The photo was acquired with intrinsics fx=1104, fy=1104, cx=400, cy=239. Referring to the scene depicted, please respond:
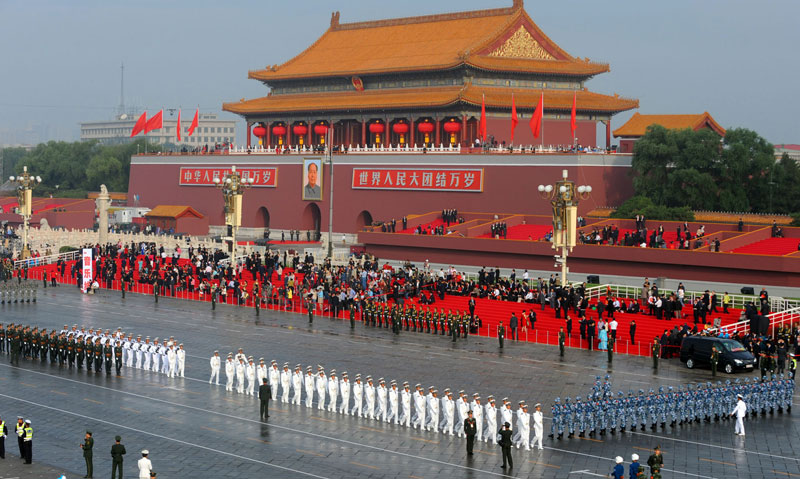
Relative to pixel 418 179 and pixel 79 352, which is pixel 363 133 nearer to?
pixel 418 179

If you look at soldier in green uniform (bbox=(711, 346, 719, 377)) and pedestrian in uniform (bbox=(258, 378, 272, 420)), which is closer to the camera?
pedestrian in uniform (bbox=(258, 378, 272, 420))

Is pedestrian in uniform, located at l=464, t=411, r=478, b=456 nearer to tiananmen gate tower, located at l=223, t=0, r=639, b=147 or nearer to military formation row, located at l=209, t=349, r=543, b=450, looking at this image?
military formation row, located at l=209, t=349, r=543, b=450

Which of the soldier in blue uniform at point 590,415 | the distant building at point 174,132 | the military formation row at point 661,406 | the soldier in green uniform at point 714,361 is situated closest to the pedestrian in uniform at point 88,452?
the military formation row at point 661,406

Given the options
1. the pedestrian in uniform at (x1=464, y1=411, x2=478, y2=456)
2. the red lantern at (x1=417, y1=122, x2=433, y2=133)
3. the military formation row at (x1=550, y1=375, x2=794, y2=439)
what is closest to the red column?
the red lantern at (x1=417, y1=122, x2=433, y2=133)

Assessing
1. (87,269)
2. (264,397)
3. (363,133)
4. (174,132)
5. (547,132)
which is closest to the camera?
(264,397)

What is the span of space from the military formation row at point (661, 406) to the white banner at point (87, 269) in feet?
88.8

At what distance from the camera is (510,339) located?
32.2m

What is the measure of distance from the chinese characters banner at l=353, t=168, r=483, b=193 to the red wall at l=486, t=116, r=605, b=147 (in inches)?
165

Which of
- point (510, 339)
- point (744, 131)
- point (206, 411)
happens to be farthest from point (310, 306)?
point (744, 131)

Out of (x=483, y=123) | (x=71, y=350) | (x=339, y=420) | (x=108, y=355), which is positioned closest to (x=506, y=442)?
(x=339, y=420)

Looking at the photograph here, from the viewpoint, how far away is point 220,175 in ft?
210

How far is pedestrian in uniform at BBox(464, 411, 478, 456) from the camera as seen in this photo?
19.1 meters

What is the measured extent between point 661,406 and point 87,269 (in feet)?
93.8

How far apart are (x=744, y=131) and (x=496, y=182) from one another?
1103cm
